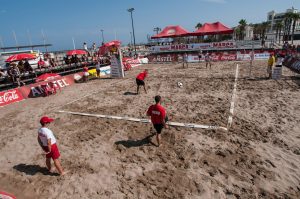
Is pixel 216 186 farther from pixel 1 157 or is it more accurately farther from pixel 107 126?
pixel 1 157

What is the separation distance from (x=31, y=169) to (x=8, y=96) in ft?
31.4

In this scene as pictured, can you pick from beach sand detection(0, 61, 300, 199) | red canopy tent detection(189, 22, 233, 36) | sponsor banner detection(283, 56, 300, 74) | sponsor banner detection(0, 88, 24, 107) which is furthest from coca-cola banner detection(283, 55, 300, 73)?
sponsor banner detection(0, 88, 24, 107)

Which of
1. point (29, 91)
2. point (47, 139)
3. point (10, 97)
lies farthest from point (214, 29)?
point (47, 139)

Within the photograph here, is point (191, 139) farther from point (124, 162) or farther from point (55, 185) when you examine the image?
point (55, 185)

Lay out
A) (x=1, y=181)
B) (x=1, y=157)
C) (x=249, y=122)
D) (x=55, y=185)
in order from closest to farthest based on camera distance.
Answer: (x=55, y=185) → (x=1, y=181) → (x=1, y=157) → (x=249, y=122)

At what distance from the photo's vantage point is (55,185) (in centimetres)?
517

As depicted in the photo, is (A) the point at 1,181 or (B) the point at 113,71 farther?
(B) the point at 113,71

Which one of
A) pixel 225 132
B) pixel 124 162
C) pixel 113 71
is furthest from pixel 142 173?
pixel 113 71

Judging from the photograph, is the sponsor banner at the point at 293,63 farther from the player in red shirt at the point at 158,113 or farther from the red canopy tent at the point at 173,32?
the red canopy tent at the point at 173,32

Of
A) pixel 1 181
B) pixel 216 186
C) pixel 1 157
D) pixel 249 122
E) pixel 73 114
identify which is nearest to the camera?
pixel 216 186

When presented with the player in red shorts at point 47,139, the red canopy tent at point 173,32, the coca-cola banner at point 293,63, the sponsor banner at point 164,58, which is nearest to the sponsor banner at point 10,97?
the player in red shorts at point 47,139

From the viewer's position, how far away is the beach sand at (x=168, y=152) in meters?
4.85

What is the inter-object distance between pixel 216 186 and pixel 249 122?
3903mm

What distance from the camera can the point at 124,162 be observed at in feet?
19.3
